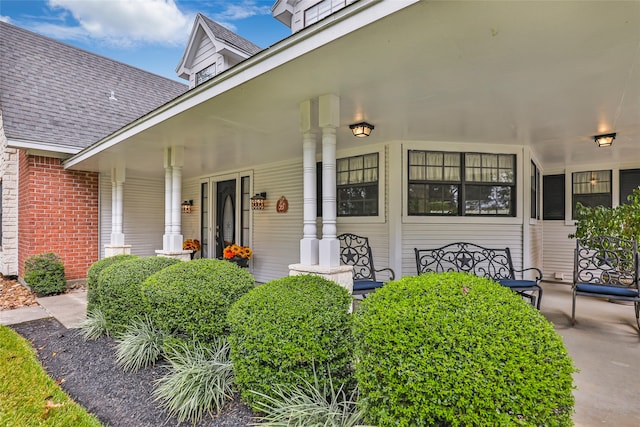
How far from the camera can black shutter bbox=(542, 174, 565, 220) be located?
23.1 ft

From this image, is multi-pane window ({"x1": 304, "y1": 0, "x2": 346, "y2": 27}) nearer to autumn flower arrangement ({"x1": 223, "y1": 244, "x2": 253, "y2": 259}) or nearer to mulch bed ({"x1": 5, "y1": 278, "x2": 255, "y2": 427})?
autumn flower arrangement ({"x1": 223, "y1": 244, "x2": 253, "y2": 259})

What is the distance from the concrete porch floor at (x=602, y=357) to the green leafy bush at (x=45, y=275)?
7.71 metres

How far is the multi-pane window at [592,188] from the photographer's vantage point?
6.50 meters

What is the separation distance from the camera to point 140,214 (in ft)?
27.1

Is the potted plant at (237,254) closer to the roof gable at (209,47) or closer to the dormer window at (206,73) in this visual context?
the dormer window at (206,73)

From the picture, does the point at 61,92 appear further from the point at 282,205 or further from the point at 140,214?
the point at 282,205

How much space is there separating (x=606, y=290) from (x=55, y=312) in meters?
7.39

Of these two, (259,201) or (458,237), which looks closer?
(458,237)

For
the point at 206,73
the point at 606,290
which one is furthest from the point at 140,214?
the point at 606,290

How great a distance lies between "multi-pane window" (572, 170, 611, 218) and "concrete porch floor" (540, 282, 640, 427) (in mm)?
2333

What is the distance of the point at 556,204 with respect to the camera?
7.11m

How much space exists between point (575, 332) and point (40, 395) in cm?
526

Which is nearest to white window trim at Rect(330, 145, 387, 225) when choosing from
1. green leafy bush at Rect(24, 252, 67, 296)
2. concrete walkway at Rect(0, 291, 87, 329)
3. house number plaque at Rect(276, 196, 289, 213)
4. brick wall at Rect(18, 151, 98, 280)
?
house number plaque at Rect(276, 196, 289, 213)

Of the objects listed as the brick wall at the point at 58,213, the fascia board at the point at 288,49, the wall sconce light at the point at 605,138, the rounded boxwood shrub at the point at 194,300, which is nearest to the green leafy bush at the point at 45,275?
the brick wall at the point at 58,213
